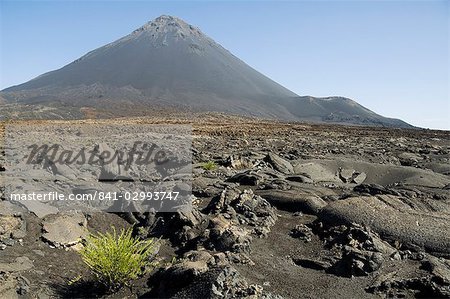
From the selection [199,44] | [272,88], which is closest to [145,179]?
[272,88]

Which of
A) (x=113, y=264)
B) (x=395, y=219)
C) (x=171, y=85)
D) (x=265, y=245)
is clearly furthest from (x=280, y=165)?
(x=171, y=85)

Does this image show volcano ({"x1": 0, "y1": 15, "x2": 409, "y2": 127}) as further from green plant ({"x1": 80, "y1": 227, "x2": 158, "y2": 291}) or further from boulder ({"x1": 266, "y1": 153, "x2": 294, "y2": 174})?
green plant ({"x1": 80, "y1": 227, "x2": 158, "y2": 291})

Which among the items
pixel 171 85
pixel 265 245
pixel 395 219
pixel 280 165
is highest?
pixel 171 85

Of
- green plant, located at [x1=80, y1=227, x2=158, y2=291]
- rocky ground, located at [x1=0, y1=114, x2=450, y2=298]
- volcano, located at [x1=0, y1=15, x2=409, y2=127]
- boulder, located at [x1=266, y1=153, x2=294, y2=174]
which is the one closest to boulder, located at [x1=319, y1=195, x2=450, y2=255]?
rocky ground, located at [x1=0, y1=114, x2=450, y2=298]

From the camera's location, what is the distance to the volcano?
3804 inches

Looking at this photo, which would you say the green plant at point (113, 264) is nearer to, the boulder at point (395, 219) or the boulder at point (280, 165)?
the boulder at point (395, 219)

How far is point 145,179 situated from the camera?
9.93 metres

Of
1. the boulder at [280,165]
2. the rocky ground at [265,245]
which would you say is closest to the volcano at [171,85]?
the boulder at [280,165]

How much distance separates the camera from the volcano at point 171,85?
3804 inches

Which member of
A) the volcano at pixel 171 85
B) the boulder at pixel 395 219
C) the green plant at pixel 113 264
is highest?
the volcano at pixel 171 85

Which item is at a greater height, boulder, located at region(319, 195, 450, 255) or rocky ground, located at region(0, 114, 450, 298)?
boulder, located at region(319, 195, 450, 255)

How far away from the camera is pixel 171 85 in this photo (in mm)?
121000

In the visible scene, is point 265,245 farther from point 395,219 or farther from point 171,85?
point 171,85

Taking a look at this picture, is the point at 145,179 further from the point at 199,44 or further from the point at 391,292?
the point at 199,44
